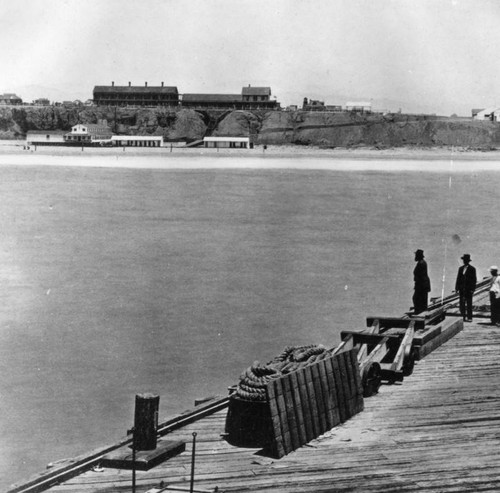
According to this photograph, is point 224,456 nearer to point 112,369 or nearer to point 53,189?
point 112,369

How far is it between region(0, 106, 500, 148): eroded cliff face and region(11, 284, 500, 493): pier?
138 meters

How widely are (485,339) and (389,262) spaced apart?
23229 mm

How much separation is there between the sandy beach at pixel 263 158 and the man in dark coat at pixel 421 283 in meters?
88.1

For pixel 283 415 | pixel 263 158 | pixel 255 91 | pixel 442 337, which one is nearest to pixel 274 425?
pixel 283 415

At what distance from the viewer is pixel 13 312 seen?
24547 mm

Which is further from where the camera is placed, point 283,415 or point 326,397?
point 326,397

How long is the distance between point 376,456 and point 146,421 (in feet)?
8.25

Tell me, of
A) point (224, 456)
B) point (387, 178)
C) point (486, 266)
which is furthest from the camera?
point (387, 178)

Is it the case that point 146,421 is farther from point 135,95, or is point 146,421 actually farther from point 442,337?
point 135,95

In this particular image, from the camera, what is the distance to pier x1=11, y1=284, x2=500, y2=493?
7.97 m

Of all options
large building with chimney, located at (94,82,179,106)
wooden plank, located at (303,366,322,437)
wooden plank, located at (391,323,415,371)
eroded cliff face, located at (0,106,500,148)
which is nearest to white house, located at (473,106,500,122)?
eroded cliff face, located at (0,106,500,148)

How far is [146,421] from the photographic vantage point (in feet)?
28.3

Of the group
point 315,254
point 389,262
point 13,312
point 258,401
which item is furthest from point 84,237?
point 258,401

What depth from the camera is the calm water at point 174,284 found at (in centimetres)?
1703
